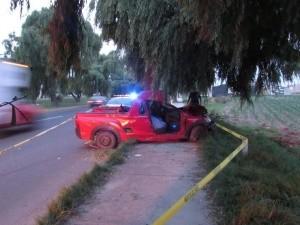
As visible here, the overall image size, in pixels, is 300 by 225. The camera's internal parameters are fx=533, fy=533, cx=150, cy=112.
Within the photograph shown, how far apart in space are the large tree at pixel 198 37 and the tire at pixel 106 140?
7.12 feet

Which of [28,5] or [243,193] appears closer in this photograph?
[28,5]

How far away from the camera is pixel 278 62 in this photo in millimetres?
12227

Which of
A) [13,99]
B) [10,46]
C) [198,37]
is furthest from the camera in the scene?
[10,46]

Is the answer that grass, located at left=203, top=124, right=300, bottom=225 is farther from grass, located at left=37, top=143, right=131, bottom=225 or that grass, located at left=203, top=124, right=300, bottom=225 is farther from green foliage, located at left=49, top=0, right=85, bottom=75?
green foliage, located at left=49, top=0, right=85, bottom=75

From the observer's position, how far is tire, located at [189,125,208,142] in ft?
49.7

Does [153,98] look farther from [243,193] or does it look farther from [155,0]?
[243,193]

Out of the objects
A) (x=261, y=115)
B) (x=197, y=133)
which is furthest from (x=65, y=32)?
(x=261, y=115)

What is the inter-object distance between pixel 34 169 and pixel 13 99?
8.90 metres

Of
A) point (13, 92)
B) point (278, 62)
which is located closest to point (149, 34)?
point (278, 62)

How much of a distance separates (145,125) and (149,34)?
15.3ft

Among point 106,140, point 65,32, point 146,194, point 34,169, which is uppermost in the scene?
point 65,32

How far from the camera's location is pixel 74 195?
25.1 feet

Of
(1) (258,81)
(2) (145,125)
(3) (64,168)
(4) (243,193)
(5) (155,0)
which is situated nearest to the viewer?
(4) (243,193)

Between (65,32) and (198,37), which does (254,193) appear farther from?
(65,32)
